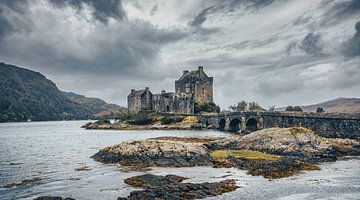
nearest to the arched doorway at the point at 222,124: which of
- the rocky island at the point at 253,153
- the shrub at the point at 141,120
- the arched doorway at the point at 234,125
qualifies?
the arched doorway at the point at 234,125

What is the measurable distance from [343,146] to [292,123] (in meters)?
24.6

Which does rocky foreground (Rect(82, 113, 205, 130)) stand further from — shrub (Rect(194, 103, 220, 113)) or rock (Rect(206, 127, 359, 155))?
rock (Rect(206, 127, 359, 155))

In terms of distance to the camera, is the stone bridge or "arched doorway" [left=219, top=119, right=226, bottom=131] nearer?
the stone bridge

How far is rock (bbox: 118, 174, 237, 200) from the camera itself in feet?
86.5

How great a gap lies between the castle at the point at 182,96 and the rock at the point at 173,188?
108 m

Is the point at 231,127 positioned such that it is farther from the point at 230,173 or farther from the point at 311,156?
the point at 230,173

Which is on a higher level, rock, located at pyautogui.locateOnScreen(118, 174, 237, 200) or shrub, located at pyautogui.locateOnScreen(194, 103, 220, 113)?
shrub, located at pyautogui.locateOnScreen(194, 103, 220, 113)

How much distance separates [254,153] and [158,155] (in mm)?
14647

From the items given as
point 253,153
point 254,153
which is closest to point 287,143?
point 254,153

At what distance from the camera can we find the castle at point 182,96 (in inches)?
5581

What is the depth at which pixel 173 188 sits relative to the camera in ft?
92.8

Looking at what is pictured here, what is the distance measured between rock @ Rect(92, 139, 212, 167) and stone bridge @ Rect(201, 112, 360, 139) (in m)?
30.1

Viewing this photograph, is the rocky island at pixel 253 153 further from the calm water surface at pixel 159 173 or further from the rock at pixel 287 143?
the calm water surface at pixel 159 173

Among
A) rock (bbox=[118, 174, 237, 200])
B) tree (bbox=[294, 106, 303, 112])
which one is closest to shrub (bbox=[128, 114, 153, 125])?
tree (bbox=[294, 106, 303, 112])
